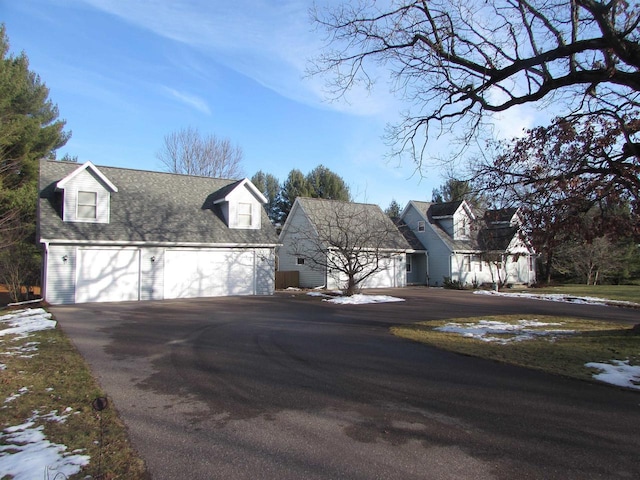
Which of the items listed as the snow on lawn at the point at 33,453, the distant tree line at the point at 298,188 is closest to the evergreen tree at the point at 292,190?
the distant tree line at the point at 298,188

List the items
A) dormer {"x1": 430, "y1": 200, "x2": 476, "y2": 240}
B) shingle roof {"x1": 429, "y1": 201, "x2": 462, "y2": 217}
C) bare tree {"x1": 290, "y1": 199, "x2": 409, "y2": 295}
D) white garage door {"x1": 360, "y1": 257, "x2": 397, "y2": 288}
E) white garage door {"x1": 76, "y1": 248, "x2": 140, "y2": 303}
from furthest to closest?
shingle roof {"x1": 429, "y1": 201, "x2": 462, "y2": 217}, dormer {"x1": 430, "y1": 200, "x2": 476, "y2": 240}, white garage door {"x1": 360, "y1": 257, "x2": 397, "y2": 288}, bare tree {"x1": 290, "y1": 199, "x2": 409, "y2": 295}, white garage door {"x1": 76, "y1": 248, "x2": 140, "y2": 303}

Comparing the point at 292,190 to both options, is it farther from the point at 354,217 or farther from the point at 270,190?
the point at 354,217

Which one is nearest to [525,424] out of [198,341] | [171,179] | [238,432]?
[238,432]

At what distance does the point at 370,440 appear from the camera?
14.8 ft

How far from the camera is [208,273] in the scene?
21688mm

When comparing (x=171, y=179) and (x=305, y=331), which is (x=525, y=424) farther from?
(x=171, y=179)

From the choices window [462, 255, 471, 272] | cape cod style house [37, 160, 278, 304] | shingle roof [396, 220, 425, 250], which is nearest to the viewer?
cape cod style house [37, 160, 278, 304]

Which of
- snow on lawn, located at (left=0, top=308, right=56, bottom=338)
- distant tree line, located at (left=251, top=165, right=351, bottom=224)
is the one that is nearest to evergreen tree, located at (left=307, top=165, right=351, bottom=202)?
distant tree line, located at (left=251, top=165, right=351, bottom=224)

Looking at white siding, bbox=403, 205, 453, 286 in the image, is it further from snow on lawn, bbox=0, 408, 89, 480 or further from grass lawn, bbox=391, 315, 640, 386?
snow on lawn, bbox=0, 408, 89, 480

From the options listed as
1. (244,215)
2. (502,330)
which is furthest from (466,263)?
(502,330)

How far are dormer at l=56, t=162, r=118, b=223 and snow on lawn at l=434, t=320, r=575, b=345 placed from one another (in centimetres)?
1478

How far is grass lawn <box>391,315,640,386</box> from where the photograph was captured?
8.03 metres

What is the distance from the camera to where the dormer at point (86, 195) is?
735 inches

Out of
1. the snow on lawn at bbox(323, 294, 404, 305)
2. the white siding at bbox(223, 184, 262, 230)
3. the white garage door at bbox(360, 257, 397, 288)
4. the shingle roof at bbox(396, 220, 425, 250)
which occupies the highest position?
the white siding at bbox(223, 184, 262, 230)
